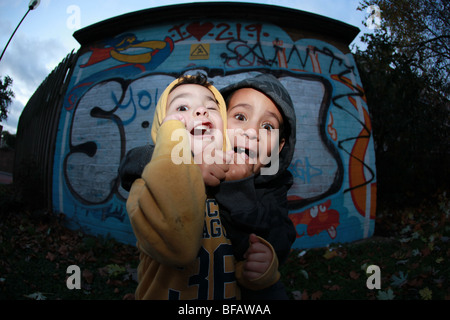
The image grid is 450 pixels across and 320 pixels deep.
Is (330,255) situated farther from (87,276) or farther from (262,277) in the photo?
(87,276)

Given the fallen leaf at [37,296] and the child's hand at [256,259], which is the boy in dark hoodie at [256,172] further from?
the fallen leaf at [37,296]

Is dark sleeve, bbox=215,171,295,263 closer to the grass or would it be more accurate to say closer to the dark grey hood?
the dark grey hood

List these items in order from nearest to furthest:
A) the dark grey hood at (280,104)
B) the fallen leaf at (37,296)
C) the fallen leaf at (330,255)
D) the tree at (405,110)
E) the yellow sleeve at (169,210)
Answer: the yellow sleeve at (169,210)
the dark grey hood at (280,104)
the fallen leaf at (37,296)
the fallen leaf at (330,255)
the tree at (405,110)

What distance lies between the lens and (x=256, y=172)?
128 centimetres

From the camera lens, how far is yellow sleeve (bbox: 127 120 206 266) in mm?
776

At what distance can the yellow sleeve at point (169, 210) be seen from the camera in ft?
2.55

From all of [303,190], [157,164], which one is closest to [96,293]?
[157,164]

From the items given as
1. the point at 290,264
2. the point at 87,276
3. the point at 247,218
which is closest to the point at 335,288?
the point at 290,264

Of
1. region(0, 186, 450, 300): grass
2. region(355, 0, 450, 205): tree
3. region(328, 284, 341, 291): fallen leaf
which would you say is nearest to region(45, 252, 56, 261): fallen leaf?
region(0, 186, 450, 300): grass

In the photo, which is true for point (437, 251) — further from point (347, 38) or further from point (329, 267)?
point (347, 38)

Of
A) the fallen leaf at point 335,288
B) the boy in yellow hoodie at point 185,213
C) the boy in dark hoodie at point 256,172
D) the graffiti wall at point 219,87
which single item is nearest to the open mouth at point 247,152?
the boy in dark hoodie at point 256,172

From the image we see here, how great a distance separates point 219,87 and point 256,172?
3579mm

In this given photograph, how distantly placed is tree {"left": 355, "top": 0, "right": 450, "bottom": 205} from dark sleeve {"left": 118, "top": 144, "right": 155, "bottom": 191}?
7.08 metres

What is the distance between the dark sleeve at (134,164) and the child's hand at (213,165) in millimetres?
254
